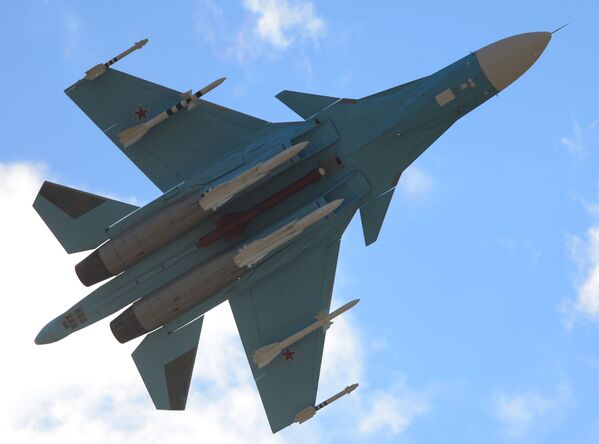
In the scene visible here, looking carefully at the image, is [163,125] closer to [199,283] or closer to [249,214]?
[249,214]

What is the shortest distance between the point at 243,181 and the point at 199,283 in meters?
3.31

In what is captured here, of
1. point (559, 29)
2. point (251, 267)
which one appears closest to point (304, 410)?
point (251, 267)

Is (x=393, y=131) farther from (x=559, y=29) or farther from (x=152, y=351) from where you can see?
(x=152, y=351)

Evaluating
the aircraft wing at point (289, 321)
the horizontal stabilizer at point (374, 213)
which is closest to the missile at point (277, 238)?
the horizontal stabilizer at point (374, 213)

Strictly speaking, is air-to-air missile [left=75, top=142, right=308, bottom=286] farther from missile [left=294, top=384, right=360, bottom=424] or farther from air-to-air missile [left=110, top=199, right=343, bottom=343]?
missile [left=294, top=384, right=360, bottom=424]

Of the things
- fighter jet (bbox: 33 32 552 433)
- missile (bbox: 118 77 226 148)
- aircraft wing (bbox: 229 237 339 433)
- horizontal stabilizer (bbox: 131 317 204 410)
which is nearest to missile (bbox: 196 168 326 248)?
fighter jet (bbox: 33 32 552 433)

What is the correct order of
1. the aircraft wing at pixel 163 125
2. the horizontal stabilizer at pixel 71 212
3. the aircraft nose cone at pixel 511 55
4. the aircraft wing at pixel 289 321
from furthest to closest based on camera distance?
1. the aircraft wing at pixel 289 321
2. the aircraft wing at pixel 163 125
3. the horizontal stabilizer at pixel 71 212
4. the aircraft nose cone at pixel 511 55

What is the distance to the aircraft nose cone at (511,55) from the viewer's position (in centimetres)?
2245

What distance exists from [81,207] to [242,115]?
5.57 meters

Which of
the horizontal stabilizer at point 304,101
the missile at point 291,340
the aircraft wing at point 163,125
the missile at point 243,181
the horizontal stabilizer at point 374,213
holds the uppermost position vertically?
the aircraft wing at point 163,125

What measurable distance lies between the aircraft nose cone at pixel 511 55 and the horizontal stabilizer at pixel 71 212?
36.7 feet

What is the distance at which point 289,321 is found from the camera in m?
24.2

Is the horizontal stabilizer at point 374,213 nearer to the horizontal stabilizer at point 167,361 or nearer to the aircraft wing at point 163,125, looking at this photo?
the aircraft wing at point 163,125

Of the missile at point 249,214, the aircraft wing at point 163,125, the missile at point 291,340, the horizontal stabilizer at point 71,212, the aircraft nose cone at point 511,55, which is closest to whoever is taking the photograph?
the aircraft nose cone at point 511,55
